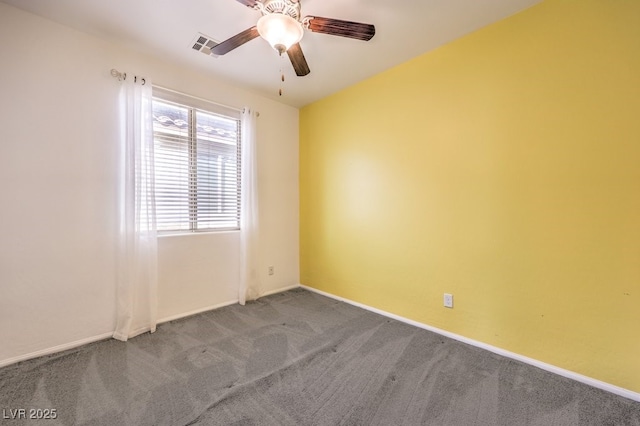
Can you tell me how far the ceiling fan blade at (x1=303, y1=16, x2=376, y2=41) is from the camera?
5.16 ft

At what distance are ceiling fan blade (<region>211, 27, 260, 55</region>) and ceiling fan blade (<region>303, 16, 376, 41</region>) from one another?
14.3 inches

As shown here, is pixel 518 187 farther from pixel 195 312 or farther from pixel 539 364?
pixel 195 312

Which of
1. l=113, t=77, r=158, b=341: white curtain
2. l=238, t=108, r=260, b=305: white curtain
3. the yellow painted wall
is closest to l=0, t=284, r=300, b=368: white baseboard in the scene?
l=113, t=77, r=158, b=341: white curtain

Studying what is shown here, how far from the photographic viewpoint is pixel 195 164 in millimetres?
2830

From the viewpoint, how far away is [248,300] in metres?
3.17

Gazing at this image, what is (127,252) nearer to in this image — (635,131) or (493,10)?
(493,10)

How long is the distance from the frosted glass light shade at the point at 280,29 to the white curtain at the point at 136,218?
150cm

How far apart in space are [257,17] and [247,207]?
73.3 inches

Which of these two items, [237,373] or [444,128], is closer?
[237,373]

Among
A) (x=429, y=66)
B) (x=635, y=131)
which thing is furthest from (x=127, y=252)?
(x=635, y=131)

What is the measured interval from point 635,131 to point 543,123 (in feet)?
1.47

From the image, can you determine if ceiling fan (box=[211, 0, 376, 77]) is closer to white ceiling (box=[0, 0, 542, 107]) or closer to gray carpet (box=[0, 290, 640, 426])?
white ceiling (box=[0, 0, 542, 107])

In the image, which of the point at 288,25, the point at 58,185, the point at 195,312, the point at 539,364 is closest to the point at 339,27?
the point at 288,25

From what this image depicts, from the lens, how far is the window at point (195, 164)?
103 inches
